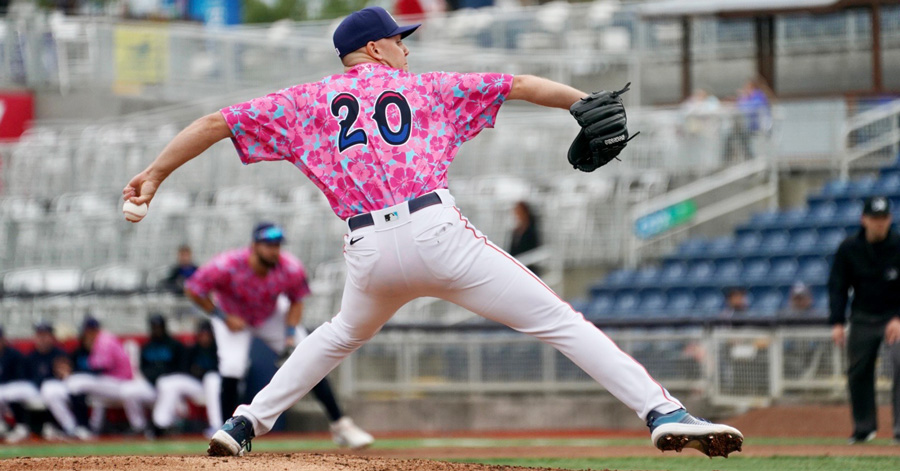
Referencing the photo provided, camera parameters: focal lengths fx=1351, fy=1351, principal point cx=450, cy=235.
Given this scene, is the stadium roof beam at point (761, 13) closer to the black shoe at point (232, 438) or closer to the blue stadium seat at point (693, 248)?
the blue stadium seat at point (693, 248)

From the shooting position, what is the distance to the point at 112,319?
1463 centimetres

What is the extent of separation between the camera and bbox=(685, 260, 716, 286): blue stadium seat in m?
14.4

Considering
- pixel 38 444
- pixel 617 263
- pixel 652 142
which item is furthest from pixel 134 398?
pixel 652 142

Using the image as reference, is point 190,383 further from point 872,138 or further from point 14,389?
point 872,138

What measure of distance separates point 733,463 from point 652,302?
6.91 metres

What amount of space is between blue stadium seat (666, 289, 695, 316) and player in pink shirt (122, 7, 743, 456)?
852 centimetres

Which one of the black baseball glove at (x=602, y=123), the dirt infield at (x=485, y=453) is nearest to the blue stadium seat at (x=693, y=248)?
the dirt infield at (x=485, y=453)

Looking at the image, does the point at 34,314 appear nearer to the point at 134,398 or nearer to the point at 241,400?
the point at 134,398

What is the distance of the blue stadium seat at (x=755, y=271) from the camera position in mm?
14078

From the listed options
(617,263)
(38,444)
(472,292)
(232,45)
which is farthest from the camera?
(232,45)

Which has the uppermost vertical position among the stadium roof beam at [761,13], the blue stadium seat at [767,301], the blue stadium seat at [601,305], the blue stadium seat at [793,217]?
the stadium roof beam at [761,13]

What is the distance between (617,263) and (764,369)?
4.20 m

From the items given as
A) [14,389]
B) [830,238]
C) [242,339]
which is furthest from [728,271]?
[14,389]

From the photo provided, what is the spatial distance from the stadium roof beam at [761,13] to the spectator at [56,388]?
922 cm
